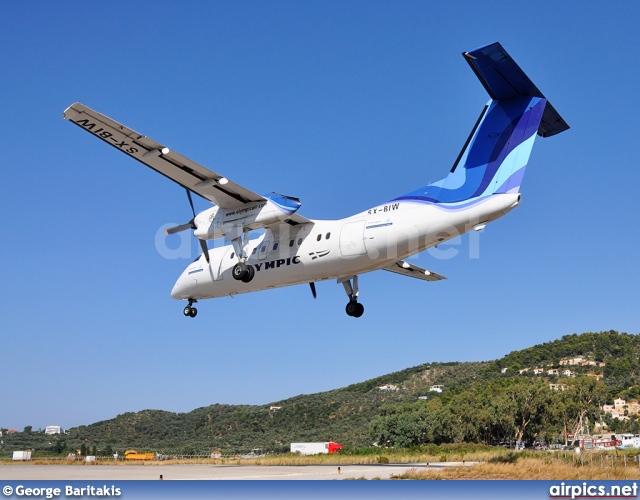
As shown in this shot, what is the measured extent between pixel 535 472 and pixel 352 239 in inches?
407

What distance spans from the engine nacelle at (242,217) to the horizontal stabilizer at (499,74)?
6433 mm

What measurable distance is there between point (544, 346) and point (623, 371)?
16199 mm

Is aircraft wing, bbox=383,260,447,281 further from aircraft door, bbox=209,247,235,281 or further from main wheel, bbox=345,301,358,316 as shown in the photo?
aircraft door, bbox=209,247,235,281

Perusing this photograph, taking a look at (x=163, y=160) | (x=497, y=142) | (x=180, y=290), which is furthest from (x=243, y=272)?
(x=497, y=142)

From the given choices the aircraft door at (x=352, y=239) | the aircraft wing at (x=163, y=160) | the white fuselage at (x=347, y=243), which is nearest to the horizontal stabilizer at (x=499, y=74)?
the white fuselage at (x=347, y=243)

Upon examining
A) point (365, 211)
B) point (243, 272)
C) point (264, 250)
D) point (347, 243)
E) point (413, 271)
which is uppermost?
point (365, 211)

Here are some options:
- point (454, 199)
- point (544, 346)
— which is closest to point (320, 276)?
point (454, 199)

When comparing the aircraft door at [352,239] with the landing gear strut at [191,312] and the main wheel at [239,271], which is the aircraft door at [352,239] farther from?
the landing gear strut at [191,312]

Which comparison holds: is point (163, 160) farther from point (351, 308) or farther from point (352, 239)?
point (351, 308)

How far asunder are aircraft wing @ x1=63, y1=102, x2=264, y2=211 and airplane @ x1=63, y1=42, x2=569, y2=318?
0.03 m

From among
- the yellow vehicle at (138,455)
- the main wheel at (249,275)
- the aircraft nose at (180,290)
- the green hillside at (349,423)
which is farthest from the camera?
the green hillside at (349,423)

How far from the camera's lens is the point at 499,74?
18328mm

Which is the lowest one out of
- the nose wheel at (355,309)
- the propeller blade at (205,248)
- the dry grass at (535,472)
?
the dry grass at (535,472)

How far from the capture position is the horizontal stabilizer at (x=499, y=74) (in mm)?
17344
